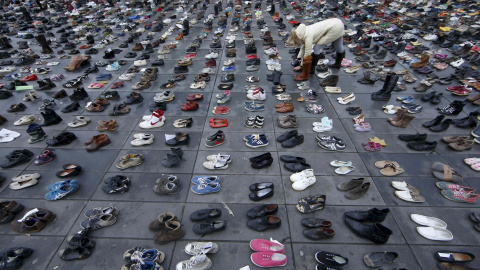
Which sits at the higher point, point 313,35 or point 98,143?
point 313,35

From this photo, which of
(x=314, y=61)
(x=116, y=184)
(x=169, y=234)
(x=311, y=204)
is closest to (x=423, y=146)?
(x=311, y=204)

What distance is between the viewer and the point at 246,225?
4121 mm

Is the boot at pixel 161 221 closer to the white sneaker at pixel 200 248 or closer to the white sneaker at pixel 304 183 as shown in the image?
the white sneaker at pixel 200 248

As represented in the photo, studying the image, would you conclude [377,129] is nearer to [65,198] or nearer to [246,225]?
[246,225]

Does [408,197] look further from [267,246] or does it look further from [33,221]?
[33,221]

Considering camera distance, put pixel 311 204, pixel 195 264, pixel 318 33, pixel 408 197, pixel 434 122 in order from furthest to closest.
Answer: pixel 318 33
pixel 434 122
pixel 408 197
pixel 311 204
pixel 195 264

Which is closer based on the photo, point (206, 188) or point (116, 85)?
point (206, 188)

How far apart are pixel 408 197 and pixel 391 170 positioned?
2.38 ft

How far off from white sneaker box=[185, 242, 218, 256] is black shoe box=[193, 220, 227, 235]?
22 cm

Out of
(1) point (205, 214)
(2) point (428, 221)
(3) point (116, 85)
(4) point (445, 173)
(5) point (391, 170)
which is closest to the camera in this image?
(2) point (428, 221)

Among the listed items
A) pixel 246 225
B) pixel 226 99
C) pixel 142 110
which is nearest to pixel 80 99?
pixel 142 110

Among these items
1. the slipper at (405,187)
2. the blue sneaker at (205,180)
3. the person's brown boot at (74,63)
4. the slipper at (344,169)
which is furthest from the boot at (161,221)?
the person's brown boot at (74,63)

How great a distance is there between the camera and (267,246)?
374cm

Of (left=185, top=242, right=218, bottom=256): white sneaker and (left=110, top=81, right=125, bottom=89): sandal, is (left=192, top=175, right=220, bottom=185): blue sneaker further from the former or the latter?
(left=110, top=81, right=125, bottom=89): sandal
